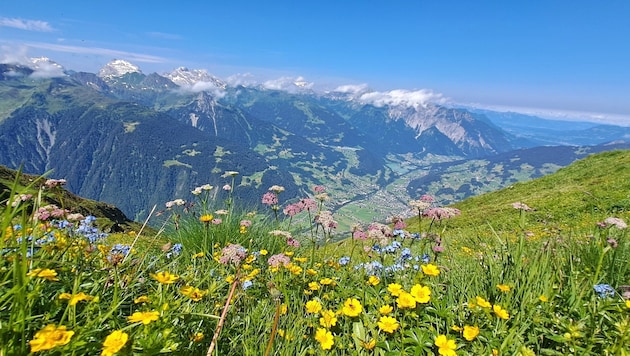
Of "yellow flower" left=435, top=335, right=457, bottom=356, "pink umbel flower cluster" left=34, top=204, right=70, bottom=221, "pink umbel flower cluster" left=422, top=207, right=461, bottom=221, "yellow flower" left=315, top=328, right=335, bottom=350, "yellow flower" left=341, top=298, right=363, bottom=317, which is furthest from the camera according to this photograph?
"pink umbel flower cluster" left=422, top=207, right=461, bottom=221

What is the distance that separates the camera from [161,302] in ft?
10.8

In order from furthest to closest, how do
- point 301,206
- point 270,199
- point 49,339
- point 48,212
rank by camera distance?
1. point 270,199
2. point 301,206
3. point 48,212
4. point 49,339

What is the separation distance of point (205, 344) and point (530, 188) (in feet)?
116

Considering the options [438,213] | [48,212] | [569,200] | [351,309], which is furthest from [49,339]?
[569,200]

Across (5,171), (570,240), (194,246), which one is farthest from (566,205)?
(5,171)

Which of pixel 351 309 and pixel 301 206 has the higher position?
pixel 301 206

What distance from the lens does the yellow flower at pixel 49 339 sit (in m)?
1.92

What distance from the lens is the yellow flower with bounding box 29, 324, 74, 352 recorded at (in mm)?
1919

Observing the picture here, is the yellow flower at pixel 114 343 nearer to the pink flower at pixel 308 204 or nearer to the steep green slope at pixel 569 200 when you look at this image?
the pink flower at pixel 308 204

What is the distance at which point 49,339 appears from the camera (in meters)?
2.00

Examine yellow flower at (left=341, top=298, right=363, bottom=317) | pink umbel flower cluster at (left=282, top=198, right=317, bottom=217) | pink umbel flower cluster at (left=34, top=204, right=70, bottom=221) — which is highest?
pink umbel flower cluster at (left=34, top=204, right=70, bottom=221)

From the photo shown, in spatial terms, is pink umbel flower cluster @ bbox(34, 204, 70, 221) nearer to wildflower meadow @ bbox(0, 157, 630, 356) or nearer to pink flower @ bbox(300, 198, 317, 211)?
wildflower meadow @ bbox(0, 157, 630, 356)

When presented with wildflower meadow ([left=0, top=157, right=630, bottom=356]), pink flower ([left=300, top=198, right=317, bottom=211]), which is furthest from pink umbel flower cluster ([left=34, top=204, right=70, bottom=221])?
pink flower ([left=300, top=198, right=317, bottom=211])

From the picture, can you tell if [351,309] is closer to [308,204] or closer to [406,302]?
[406,302]
